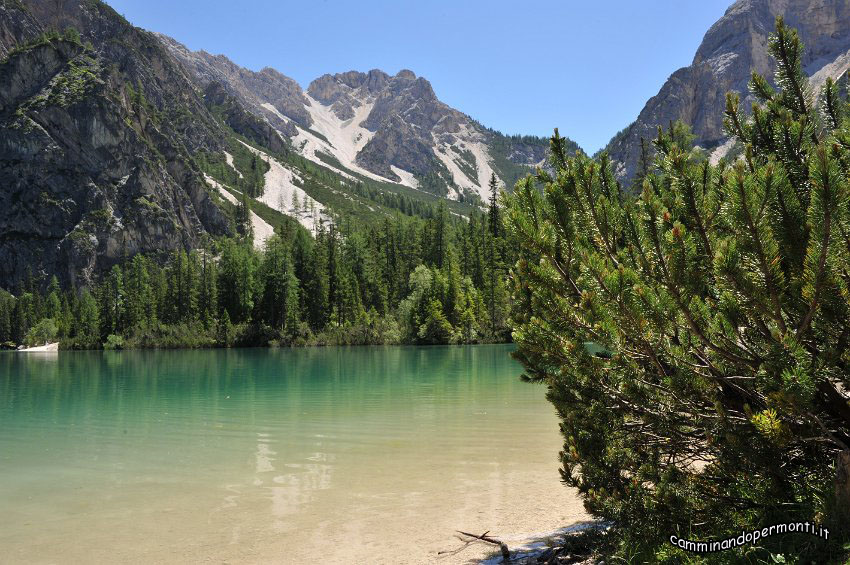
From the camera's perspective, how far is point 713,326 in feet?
11.4

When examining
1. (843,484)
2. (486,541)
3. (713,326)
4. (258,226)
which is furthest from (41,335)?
(843,484)

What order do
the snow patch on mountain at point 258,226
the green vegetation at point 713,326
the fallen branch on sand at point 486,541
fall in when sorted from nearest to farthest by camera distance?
the green vegetation at point 713,326
the fallen branch on sand at point 486,541
the snow patch on mountain at point 258,226

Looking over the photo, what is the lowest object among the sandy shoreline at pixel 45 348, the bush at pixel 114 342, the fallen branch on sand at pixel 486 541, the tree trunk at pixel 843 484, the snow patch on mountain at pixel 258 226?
the sandy shoreline at pixel 45 348

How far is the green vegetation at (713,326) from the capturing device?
321 centimetres

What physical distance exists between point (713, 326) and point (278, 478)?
10717 mm

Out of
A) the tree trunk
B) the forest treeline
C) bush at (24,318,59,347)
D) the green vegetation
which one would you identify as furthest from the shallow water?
bush at (24,318,59,347)

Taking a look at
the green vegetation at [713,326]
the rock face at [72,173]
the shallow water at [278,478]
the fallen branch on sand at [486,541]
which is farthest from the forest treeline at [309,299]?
the green vegetation at [713,326]

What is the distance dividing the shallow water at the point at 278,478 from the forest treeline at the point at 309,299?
197ft

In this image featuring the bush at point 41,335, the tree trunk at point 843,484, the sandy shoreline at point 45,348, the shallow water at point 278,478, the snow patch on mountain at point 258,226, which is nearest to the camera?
the tree trunk at point 843,484

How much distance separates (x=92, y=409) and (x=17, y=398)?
791cm

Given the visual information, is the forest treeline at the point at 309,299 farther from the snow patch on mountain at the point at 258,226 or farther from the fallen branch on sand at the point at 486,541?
the fallen branch on sand at the point at 486,541

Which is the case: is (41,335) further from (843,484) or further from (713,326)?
(843,484)

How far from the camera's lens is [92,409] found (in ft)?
78.5

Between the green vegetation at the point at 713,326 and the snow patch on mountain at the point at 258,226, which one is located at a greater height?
the snow patch on mountain at the point at 258,226
